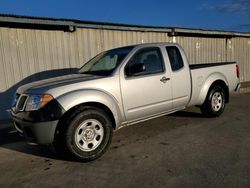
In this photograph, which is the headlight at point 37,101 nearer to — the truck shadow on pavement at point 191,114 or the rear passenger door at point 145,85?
the rear passenger door at point 145,85

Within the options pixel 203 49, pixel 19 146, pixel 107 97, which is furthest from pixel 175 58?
pixel 203 49

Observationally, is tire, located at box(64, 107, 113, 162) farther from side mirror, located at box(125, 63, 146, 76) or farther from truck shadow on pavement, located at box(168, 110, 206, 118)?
truck shadow on pavement, located at box(168, 110, 206, 118)

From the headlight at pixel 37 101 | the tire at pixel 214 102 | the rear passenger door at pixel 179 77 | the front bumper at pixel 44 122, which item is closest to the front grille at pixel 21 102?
the headlight at pixel 37 101

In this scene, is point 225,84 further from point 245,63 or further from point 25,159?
point 245,63

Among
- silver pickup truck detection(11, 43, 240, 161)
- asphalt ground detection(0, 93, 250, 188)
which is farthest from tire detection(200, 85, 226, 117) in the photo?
asphalt ground detection(0, 93, 250, 188)

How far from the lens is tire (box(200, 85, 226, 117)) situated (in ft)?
20.3

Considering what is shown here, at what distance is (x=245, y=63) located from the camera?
48.2ft

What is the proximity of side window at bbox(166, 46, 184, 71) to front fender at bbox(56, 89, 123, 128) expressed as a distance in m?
1.66

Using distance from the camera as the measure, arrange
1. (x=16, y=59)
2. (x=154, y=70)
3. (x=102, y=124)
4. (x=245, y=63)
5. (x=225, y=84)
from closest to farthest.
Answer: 1. (x=102, y=124)
2. (x=154, y=70)
3. (x=225, y=84)
4. (x=16, y=59)
5. (x=245, y=63)

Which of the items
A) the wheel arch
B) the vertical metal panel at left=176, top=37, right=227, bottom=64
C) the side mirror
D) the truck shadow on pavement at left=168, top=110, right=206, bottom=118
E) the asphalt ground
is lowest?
the asphalt ground

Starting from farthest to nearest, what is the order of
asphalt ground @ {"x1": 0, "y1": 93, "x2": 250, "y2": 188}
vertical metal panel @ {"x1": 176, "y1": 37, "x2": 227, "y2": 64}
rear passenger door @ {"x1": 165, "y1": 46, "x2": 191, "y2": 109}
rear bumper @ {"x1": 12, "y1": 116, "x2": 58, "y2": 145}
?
vertical metal panel @ {"x1": 176, "y1": 37, "x2": 227, "y2": 64}, rear passenger door @ {"x1": 165, "y1": 46, "x2": 191, "y2": 109}, rear bumper @ {"x1": 12, "y1": 116, "x2": 58, "y2": 145}, asphalt ground @ {"x1": 0, "y1": 93, "x2": 250, "y2": 188}

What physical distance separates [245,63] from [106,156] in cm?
1292

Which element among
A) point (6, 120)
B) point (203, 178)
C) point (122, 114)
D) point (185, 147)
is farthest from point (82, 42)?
point (203, 178)

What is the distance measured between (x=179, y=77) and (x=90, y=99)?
2.18m
